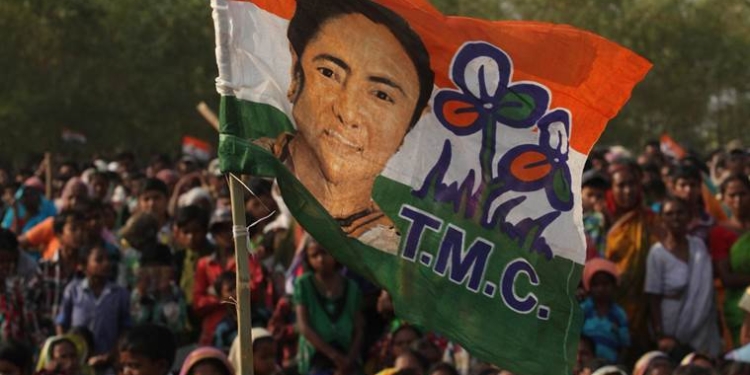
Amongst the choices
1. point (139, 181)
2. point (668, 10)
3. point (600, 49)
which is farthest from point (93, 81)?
point (600, 49)

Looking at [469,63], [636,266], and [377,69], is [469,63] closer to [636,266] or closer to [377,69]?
[377,69]

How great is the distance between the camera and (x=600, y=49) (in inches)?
296

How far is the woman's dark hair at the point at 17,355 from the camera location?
1025cm

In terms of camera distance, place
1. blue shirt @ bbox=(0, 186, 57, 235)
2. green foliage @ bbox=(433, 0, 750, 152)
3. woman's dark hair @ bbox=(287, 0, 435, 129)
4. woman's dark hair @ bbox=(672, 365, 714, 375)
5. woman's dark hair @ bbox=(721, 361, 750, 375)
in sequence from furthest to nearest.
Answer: green foliage @ bbox=(433, 0, 750, 152) < blue shirt @ bbox=(0, 186, 57, 235) < woman's dark hair @ bbox=(721, 361, 750, 375) < woman's dark hair @ bbox=(672, 365, 714, 375) < woman's dark hair @ bbox=(287, 0, 435, 129)

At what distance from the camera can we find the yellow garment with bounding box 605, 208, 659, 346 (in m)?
12.7

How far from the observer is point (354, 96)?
7184mm

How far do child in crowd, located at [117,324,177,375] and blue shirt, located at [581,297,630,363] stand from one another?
3.28 meters

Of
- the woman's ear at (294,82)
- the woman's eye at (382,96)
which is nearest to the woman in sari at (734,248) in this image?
the woman's eye at (382,96)

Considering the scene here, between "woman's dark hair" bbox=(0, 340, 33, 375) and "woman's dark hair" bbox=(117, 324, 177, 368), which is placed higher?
"woman's dark hair" bbox=(117, 324, 177, 368)

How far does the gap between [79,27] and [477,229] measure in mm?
31022

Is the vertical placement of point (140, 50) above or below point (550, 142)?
below

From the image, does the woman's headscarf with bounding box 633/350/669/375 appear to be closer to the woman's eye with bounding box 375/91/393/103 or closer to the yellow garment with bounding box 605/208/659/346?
the yellow garment with bounding box 605/208/659/346

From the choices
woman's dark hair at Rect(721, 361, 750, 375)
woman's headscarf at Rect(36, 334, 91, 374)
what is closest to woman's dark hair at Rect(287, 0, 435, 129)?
woman's dark hair at Rect(721, 361, 750, 375)

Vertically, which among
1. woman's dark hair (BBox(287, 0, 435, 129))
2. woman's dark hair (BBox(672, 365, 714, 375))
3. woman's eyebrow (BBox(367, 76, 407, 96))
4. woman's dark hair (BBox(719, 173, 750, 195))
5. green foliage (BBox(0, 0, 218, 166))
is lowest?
green foliage (BBox(0, 0, 218, 166))
